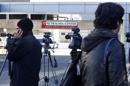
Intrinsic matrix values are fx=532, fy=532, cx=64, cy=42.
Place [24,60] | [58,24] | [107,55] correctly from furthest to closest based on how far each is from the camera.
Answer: [58,24], [24,60], [107,55]

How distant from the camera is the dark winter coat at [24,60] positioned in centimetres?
713

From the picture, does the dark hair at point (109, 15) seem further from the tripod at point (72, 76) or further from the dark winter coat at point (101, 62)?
the tripod at point (72, 76)

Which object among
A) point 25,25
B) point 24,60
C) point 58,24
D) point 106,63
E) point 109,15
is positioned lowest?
point 58,24

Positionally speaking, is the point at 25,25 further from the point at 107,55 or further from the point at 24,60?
the point at 107,55

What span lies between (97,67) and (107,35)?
0.24m

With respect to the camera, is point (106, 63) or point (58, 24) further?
Result: point (58, 24)

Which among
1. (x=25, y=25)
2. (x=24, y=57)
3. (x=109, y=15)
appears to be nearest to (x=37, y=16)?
(x=25, y=25)

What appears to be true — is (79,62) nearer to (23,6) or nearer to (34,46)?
(34,46)

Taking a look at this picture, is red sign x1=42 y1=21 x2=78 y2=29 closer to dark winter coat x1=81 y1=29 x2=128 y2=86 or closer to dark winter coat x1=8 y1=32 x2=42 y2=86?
dark winter coat x1=8 y1=32 x2=42 y2=86

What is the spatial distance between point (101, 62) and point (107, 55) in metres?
0.07

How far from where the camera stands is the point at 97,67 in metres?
3.77

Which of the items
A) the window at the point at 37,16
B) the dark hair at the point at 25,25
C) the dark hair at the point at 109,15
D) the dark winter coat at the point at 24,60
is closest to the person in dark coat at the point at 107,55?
the dark hair at the point at 109,15

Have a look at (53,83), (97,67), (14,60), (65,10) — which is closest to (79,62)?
(97,67)

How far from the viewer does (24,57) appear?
7188mm
